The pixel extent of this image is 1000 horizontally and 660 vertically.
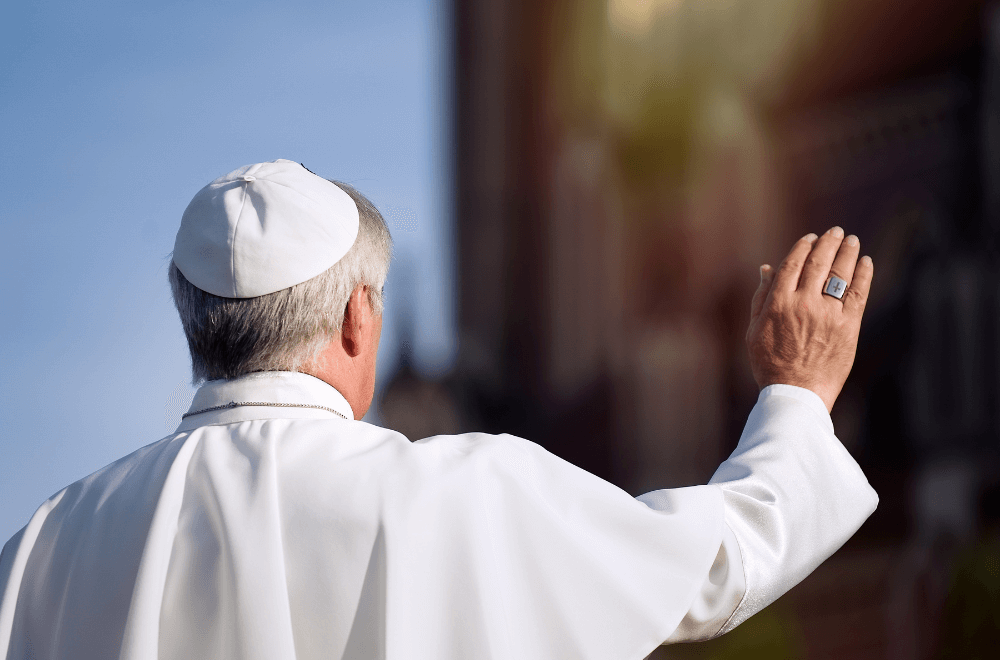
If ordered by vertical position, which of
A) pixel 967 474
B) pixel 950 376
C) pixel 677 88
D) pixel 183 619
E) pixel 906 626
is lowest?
pixel 906 626

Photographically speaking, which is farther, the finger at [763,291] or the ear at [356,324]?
the finger at [763,291]

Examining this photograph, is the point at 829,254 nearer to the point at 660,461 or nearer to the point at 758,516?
the point at 758,516

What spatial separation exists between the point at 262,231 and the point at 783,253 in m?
4.68

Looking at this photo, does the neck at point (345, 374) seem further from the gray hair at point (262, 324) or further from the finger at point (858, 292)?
the finger at point (858, 292)

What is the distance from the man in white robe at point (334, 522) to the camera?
940 millimetres

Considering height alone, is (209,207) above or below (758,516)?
above

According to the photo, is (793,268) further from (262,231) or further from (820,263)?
(262,231)

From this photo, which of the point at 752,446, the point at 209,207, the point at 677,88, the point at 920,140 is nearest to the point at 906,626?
the point at 920,140

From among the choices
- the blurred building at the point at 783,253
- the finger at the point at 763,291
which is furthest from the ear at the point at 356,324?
the blurred building at the point at 783,253

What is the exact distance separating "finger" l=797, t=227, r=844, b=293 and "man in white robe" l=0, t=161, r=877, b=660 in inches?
10.0

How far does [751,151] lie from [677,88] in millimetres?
963

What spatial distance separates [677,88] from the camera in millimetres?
5520

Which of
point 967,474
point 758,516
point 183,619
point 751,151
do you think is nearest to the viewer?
point 183,619

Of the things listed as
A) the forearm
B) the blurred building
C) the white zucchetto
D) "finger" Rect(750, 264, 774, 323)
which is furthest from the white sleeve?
the blurred building
